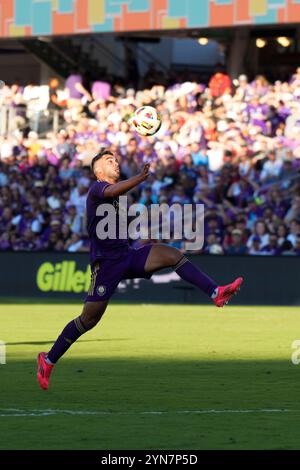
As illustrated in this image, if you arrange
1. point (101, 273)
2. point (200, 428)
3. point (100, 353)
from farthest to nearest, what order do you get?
point (100, 353) → point (101, 273) → point (200, 428)

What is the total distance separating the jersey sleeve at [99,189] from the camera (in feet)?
37.0

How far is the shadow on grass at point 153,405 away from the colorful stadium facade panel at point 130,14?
16.2m

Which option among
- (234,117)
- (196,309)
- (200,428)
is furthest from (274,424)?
(234,117)

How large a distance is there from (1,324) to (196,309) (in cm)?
572

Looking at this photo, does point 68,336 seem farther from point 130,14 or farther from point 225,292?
point 130,14

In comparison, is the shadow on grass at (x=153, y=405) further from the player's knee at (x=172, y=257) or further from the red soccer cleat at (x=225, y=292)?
the player's knee at (x=172, y=257)

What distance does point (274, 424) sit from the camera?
364 inches

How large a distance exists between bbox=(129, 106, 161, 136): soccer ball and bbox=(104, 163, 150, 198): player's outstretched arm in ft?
6.59

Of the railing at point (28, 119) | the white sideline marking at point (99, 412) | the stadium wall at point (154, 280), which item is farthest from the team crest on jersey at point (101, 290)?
the railing at point (28, 119)

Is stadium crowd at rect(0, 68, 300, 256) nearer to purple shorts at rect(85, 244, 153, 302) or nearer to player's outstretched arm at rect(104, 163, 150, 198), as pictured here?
purple shorts at rect(85, 244, 153, 302)

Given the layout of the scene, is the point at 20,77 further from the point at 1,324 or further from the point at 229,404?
the point at 229,404

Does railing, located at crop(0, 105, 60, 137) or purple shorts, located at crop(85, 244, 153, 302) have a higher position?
railing, located at crop(0, 105, 60, 137)

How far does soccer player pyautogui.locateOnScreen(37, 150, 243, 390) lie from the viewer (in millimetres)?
11320

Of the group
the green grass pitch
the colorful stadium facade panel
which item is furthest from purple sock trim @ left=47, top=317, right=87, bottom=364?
the colorful stadium facade panel
